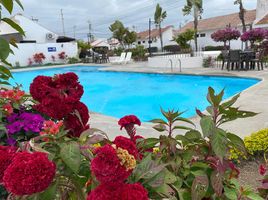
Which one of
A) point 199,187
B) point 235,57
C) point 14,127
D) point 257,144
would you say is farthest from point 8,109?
point 235,57

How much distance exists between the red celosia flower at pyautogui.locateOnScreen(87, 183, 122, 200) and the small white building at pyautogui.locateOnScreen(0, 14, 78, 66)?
2534 centimetres

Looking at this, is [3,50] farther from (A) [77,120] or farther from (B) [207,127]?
(B) [207,127]

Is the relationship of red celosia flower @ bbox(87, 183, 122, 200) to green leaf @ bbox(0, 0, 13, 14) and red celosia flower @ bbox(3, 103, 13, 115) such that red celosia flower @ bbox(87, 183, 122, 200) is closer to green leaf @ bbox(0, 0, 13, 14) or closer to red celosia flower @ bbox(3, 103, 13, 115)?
green leaf @ bbox(0, 0, 13, 14)

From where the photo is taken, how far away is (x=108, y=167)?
0.74 meters

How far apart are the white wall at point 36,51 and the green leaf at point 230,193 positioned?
26.0 m

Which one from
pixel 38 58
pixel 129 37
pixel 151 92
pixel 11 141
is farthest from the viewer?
pixel 129 37

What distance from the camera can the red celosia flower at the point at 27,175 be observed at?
2.53 ft

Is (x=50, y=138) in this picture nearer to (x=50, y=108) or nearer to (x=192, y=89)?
(x=50, y=108)

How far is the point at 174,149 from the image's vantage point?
4.98 feet

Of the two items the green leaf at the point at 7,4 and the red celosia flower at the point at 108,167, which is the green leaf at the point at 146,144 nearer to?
the red celosia flower at the point at 108,167

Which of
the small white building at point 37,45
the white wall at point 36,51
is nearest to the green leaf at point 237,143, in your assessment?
the small white building at point 37,45

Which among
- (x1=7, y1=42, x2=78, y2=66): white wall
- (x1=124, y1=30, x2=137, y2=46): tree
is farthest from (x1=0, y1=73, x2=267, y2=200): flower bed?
(x1=124, y1=30, x2=137, y2=46): tree

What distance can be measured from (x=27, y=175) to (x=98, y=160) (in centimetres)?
19

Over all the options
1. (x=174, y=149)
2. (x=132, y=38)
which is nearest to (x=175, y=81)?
(x=174, y=149)
